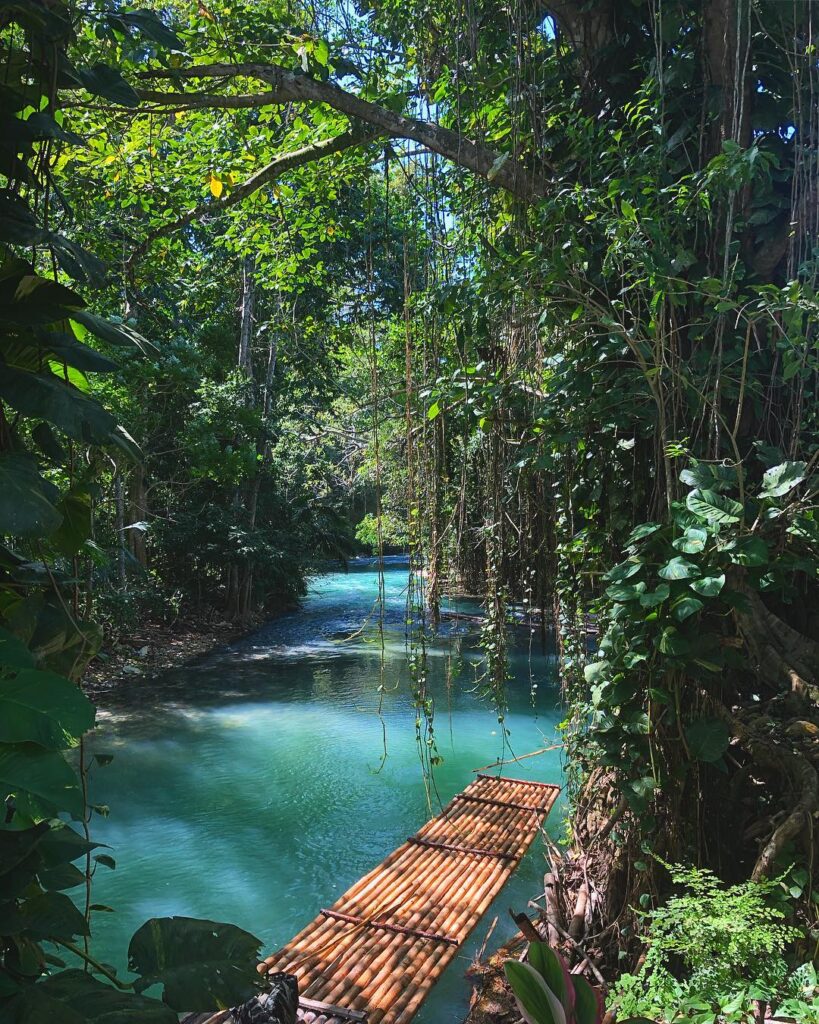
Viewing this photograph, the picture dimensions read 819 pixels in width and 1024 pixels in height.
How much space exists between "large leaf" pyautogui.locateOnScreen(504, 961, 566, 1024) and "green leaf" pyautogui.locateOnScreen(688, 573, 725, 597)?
2.71 feet

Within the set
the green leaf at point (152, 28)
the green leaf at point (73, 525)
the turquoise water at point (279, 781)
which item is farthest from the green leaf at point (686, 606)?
the green leaf at point (152, 28)

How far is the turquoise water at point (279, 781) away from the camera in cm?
353

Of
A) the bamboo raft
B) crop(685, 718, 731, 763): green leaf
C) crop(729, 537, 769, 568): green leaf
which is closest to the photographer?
crop(729, 537, 769, 568): green leaf

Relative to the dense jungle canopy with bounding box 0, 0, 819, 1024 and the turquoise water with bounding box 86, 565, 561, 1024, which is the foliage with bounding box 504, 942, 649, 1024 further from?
the turquoise water with bounding box 86, 565, 561, 1024

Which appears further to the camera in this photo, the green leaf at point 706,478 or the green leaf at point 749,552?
the green leaf at point 706,478

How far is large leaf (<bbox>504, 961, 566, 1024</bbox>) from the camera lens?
129 cm

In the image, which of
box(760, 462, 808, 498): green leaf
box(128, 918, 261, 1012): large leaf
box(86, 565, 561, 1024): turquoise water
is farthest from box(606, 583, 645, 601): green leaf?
box(128, 918, 261, 1012): large leaf

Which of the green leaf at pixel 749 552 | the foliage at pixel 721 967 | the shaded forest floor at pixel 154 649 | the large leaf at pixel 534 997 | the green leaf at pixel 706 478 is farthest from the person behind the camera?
the shaded forest floor at pixel 154 649

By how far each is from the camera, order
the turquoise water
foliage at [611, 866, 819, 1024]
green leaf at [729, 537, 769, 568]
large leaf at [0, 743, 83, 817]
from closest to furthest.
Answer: large leaf at [0, 743, 83, 817] → foliage at [611, 866, 819, 1024] → green leaf at [729, 537, 769, 568] → the turquoise water

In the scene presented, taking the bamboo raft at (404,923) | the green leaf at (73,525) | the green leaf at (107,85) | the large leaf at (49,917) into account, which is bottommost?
the bamboo raft at (404,923)

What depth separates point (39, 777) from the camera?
0.72 meters

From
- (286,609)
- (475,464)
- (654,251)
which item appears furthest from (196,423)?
(654,251)

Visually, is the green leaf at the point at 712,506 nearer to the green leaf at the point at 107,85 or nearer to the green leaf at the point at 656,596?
the green leaf at the point at 656,596

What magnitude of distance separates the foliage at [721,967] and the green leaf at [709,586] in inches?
23.0
